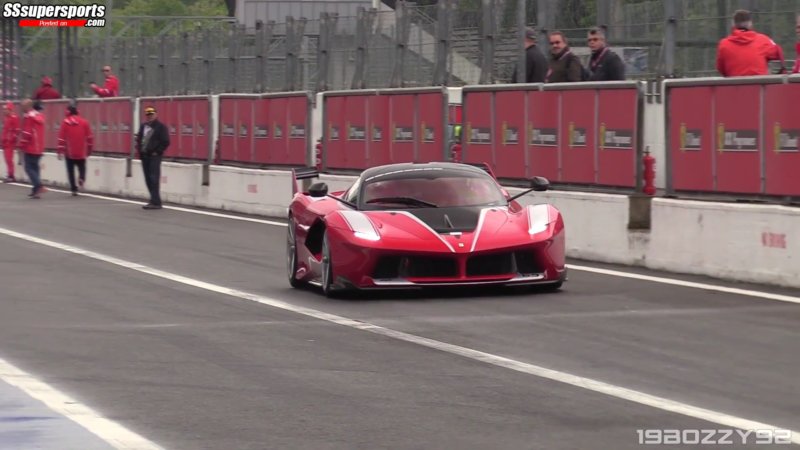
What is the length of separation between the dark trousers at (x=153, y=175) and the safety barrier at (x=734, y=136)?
14.8 metres

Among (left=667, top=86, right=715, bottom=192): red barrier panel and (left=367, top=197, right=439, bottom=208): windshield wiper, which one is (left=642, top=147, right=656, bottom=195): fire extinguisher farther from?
(left=367, top=197, right=439, bottom=208): windshield wiper

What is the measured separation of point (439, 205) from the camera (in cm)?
1408

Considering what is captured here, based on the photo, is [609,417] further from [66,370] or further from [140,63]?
[140,63]

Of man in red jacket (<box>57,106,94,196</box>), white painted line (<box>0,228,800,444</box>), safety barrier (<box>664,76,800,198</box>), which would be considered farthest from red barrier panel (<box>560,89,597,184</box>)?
man in red jacket (<box>57,106,94,196</box>)

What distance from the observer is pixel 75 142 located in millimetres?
35438

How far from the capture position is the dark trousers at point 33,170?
115 feet

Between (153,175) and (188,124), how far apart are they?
10.5 feet

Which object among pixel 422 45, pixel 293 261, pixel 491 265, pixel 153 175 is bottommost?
pixel 293 261

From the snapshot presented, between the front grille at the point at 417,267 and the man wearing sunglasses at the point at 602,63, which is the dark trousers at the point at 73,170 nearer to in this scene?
the man wearing sunglasses at the point at 602,63

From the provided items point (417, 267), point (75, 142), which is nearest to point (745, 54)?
point (417, 267)

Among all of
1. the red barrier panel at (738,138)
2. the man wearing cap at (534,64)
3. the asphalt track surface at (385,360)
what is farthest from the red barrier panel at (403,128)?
the red barrier panel at (738,138)

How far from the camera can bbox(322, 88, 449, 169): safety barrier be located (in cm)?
2273

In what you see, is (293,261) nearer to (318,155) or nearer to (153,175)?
(318,155)

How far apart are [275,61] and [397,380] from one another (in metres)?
23.5
